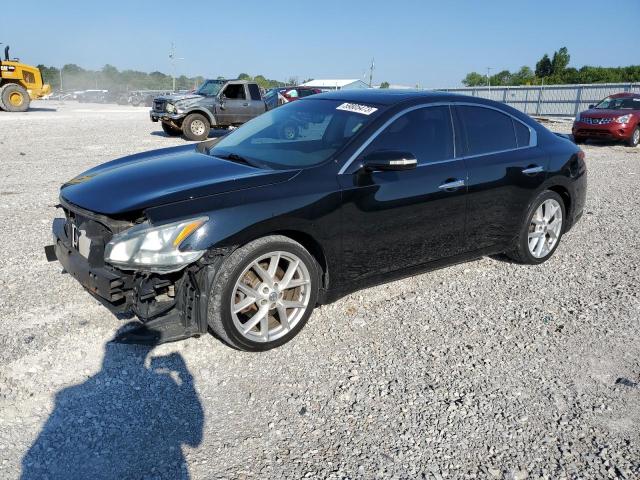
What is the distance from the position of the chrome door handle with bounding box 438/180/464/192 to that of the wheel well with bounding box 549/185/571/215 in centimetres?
135

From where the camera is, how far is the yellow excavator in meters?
23.9

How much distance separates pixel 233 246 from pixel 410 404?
4.45 ft

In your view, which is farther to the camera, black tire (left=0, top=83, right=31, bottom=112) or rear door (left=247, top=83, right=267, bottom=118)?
black tire (left=0, top=83, right=31, bottom=112)

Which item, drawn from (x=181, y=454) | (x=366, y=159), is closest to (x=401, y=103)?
(x=366, y=159)

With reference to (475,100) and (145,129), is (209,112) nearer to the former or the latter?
(145,129)

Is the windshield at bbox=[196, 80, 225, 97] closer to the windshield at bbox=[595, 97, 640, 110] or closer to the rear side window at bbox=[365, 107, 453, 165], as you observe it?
the windshield at bbox=[595, 97, 640, 110]

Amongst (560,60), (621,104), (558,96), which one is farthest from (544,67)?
(621,104)

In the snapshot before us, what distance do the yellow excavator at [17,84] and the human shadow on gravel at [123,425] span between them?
1007 inches

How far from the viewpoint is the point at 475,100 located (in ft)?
14.9

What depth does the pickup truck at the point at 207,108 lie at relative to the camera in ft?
48.3

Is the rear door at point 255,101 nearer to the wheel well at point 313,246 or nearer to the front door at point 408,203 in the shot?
the front door at point 408,203

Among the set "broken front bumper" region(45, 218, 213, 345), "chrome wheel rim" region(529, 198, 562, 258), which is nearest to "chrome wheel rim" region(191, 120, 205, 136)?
"chrome wheel rim" region(529, 198, 562, 258)

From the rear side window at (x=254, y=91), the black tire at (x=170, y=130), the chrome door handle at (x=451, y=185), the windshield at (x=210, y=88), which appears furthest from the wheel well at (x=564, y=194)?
the rear side window at (x=254, y=91)

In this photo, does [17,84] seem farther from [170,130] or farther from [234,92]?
[234,92]
